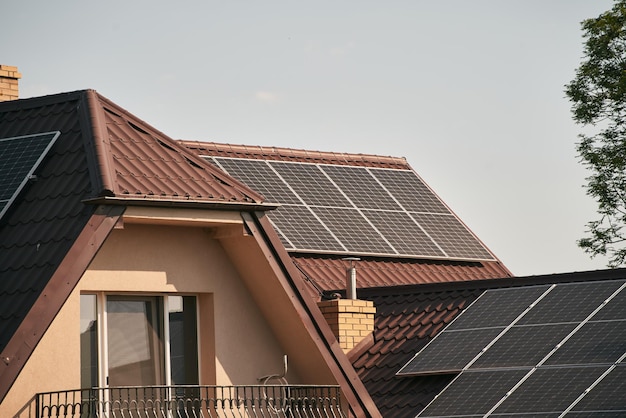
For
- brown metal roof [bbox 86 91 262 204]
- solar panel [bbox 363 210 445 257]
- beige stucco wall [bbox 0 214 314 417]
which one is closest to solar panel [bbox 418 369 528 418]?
beige stucco wall [bbox 0 214 314 417]

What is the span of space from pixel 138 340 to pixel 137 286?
2.55 ft

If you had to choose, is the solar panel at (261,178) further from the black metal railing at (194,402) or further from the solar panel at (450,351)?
the black metal railing at (194,402)

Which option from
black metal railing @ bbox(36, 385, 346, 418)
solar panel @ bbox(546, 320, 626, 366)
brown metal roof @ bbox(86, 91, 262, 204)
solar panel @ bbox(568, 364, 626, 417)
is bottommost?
solar panel @ bbox(568, 364, 626, 417)

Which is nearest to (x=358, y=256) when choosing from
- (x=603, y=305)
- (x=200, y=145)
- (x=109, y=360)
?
(x=200, y=145)

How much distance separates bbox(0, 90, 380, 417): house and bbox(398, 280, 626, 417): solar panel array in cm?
168

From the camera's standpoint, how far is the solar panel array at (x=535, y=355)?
21141mm

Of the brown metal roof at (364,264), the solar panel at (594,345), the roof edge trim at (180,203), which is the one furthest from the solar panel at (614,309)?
the brown metal roof at (364,264)

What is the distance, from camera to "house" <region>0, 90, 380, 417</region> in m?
18.8

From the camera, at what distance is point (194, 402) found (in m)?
20.9

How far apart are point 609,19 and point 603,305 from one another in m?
15.2

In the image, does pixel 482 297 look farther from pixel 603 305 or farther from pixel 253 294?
pixel 253 294

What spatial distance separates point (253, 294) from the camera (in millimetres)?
21734

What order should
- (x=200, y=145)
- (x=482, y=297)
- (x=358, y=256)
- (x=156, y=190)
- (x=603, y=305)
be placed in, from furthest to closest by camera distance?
(x=200, y=145) → (x=358, y=256) → (x=482, y=297) → (x=603, y=305) → (x=156, y=190)

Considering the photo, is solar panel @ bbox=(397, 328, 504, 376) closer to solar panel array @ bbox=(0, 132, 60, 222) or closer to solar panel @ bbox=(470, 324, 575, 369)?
solar panel @ bbox=(470, 324, 575, 369)
